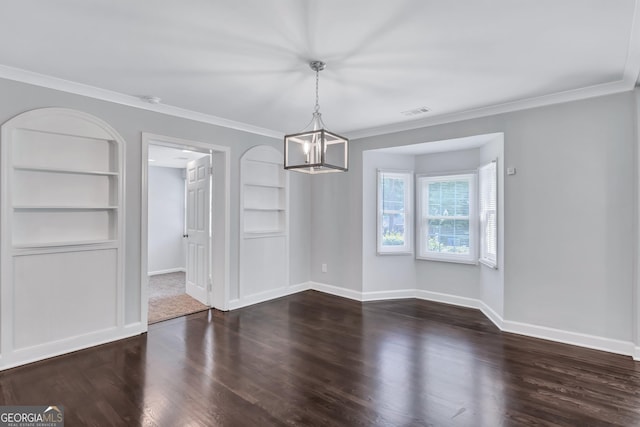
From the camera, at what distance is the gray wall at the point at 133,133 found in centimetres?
305

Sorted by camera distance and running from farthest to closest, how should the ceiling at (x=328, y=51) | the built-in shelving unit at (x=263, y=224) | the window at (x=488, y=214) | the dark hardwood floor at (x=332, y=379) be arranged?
1. the built-in shelving unit at (x=263, y=224)
2. the window at (x=488, y=214)
3. the dark hardwood floor at (x=332, y=379)
4. the ceiling at (x=328, y=51)

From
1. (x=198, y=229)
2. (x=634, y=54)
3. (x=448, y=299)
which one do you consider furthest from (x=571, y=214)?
(x=198, y=229)

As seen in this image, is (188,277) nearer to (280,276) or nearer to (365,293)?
(280,276)

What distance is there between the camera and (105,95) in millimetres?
3484

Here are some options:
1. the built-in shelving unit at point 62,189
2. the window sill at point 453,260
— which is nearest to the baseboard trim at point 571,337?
the window sill at point 453,260

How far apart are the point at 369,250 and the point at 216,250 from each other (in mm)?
2286

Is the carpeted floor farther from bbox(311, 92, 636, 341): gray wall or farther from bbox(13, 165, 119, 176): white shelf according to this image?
bbox(311, 92, 636, 341): gray wall

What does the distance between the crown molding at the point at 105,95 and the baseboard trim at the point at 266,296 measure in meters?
2.44

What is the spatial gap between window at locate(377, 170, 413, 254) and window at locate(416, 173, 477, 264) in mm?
184

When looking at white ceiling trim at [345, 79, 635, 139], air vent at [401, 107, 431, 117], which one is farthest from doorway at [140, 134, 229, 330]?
air vent at [401, 107, 431, 117]

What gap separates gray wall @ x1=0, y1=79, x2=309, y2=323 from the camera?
3.05 m

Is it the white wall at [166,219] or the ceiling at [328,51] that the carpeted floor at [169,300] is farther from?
the ceiling at [328,51]

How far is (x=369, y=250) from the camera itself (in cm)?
525

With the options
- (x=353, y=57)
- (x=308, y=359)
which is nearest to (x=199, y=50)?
(x=353, y=57)
